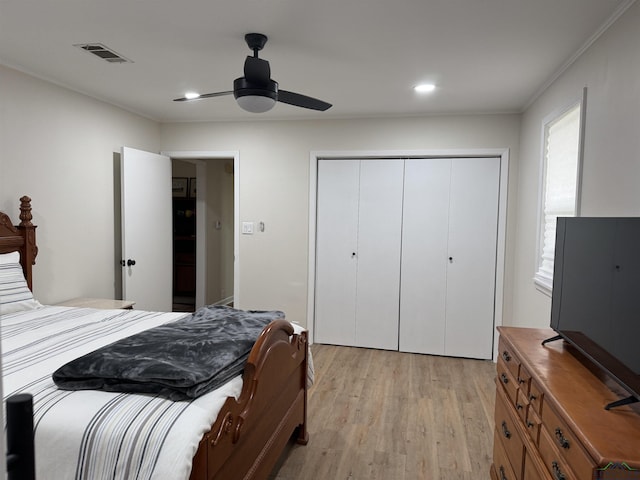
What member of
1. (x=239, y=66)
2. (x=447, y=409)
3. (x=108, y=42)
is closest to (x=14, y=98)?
(x=108, y=42)

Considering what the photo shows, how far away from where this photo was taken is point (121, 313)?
2910 mm

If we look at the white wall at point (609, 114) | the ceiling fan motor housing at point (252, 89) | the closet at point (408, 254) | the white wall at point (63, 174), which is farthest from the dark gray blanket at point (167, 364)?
the closet at point (408, 254)

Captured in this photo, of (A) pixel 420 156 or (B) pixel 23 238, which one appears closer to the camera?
(B) pixel 23 238

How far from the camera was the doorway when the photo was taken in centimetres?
572

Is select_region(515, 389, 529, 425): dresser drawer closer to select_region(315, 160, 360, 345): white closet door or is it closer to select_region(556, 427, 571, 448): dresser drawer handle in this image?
select_region(556, 427, 571, 448): dresser drawer handle

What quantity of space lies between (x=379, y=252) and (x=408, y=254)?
0.94 ft

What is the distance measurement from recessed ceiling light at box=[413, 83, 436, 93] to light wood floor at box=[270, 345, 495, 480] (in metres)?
2.35

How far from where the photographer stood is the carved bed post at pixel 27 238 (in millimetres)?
3072

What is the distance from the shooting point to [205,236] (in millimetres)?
5719

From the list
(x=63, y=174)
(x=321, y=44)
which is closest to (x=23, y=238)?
(x=63, y=174)

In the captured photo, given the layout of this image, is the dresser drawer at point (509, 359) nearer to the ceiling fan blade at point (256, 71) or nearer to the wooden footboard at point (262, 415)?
the wooden footboard at point (262, 415)

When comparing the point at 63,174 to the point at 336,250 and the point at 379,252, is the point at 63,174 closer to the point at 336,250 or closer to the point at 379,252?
the point at 336,250

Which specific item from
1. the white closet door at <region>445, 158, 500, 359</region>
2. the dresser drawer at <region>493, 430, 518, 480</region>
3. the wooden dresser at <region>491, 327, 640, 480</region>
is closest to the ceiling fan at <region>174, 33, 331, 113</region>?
the wooden dresser at <region>491, 327, 640, 480</region>

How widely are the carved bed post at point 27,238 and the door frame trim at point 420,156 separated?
2.38 meters
